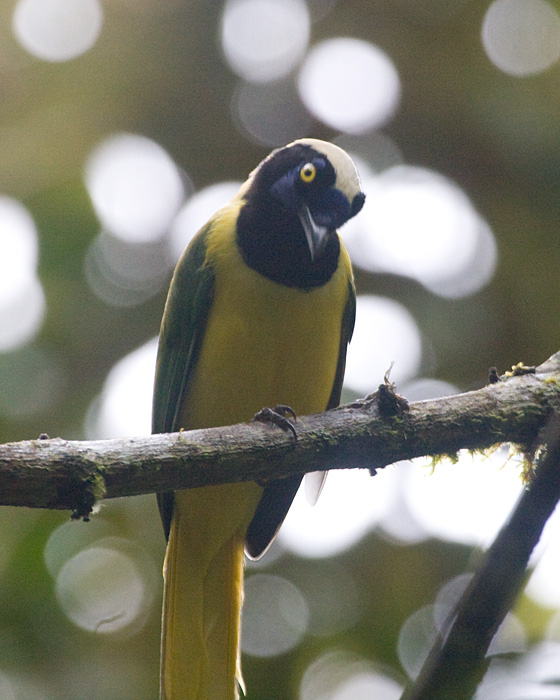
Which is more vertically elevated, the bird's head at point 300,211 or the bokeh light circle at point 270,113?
the bokeh light circle at point 270,113

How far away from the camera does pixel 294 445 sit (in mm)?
2289

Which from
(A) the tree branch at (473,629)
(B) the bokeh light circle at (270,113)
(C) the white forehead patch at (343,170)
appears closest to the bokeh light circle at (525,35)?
(B) the bokeh light circle at (270,113)

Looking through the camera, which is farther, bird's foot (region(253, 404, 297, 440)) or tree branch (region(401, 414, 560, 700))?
bird's foot (region(253, 404, 297, 440))

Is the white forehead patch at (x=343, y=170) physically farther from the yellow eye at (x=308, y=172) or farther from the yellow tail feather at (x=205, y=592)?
the yellow tail feather at (x=205, y=592)

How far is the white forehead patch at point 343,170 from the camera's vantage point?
3289 mm

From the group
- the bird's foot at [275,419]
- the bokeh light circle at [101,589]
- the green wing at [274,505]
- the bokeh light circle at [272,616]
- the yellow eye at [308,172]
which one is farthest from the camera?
the bokeh light circle at [272,616]

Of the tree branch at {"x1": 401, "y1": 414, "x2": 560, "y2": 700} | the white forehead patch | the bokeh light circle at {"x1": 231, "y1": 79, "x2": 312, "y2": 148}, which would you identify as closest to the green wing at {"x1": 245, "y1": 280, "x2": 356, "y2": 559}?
the white forehead patch

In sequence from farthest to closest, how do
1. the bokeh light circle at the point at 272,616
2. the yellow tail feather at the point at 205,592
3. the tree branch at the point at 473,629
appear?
1. the bokeh light circle at the point at 272,616
2. the yellow tail feather at the point at 205,592
3. the tree branch at the point at 473,629

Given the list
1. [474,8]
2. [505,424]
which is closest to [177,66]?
[474,8]

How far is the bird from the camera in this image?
305 centimetres

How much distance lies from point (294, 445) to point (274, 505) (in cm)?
126

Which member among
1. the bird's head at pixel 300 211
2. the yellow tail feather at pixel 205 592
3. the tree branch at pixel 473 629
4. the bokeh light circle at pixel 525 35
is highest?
the bokeh light circle at pixel 525 35

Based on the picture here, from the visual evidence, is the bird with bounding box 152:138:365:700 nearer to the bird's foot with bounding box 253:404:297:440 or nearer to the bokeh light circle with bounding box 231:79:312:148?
the bird's foot with bounding box 253:404:297:440

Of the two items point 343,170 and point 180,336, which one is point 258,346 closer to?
point 180,336
